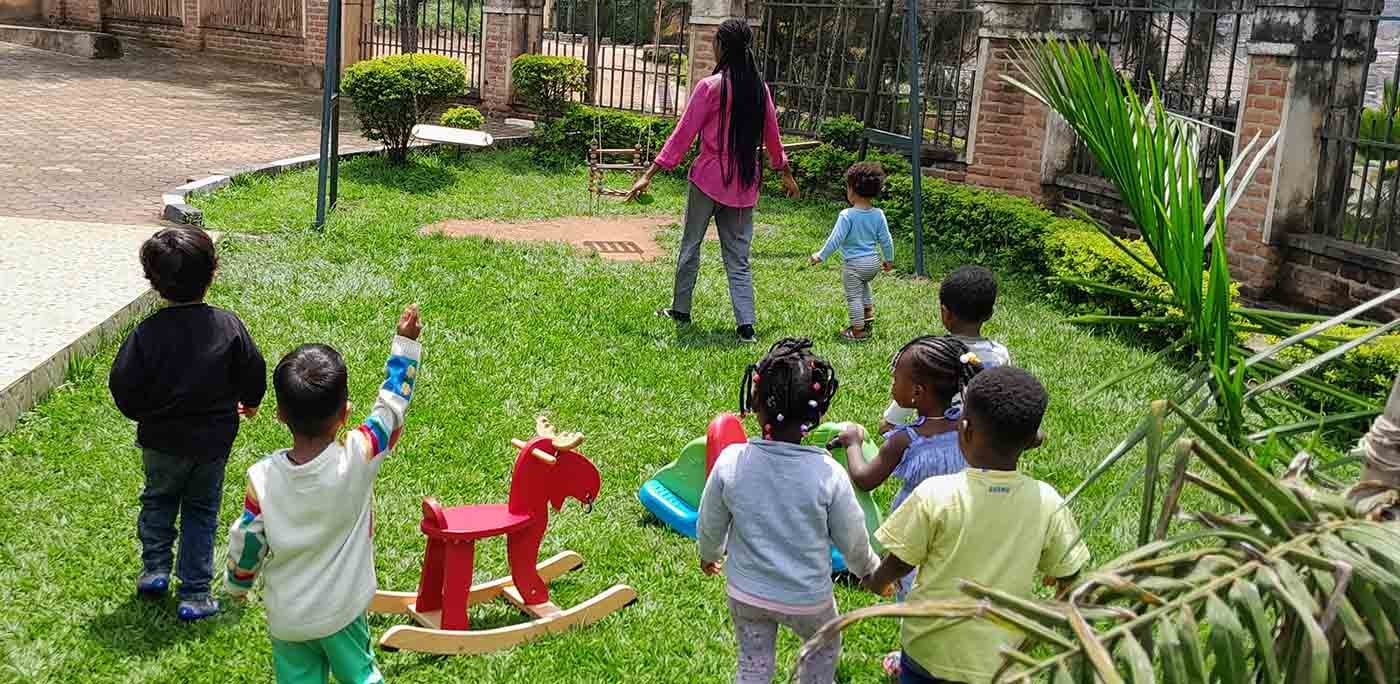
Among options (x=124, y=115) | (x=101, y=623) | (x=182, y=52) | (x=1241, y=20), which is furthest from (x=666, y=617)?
(x=182, y=52)

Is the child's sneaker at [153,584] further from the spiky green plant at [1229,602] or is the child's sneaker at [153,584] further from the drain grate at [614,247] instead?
the drain grate at [614,247]

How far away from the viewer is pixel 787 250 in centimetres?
1101

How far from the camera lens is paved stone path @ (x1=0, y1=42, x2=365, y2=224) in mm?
11281

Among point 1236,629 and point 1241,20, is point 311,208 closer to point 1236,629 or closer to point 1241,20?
point 1241,20

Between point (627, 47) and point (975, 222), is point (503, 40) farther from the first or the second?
point (975, 222)

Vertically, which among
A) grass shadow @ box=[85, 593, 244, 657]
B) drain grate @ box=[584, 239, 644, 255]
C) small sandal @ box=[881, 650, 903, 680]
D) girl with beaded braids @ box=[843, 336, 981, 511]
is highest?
girl with beaded braids @ box=[843, 336, 981, 511]

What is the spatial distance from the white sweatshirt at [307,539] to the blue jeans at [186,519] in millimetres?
902

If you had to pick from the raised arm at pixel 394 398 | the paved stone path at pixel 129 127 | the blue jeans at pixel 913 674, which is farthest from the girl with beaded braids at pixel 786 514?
the paved stone path at pixel 129 127

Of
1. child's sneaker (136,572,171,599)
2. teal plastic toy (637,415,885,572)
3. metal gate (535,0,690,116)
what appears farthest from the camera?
metal gate (535,0,690,116)

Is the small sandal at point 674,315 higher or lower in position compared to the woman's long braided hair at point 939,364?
lower

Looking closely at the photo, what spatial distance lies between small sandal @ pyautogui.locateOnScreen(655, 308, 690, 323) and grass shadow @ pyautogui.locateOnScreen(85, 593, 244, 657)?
13.8 feet

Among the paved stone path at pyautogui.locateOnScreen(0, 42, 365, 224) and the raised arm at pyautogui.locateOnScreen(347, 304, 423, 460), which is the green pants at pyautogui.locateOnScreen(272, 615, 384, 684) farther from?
the paved stone path at pyautogui.locateOnScreen(0, 42, 365, 224)

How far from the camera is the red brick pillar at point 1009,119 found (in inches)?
486

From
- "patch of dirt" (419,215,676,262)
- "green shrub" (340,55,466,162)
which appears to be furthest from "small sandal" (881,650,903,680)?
"green shrub" (340,55,466,162)
